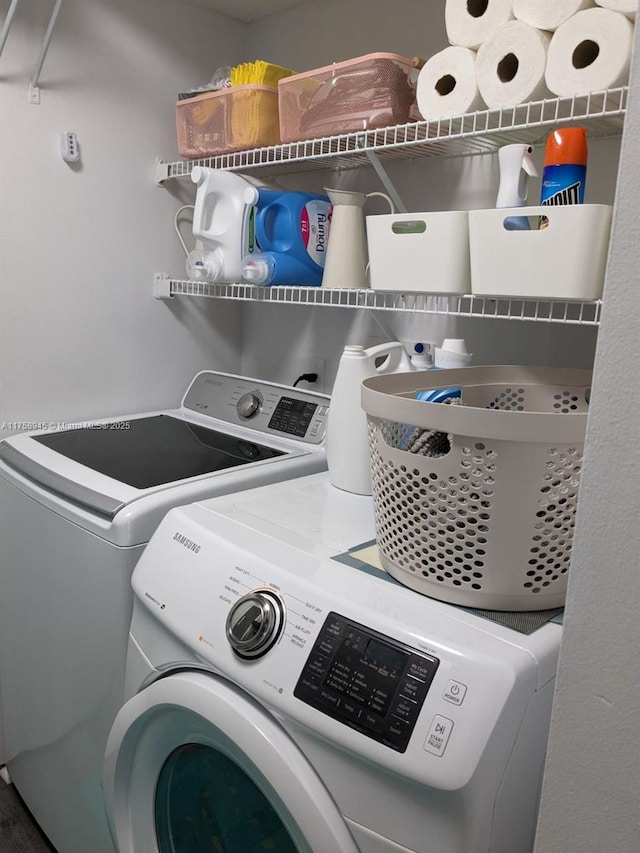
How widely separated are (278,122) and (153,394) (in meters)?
0.95

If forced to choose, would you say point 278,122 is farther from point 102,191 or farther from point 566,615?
point 566,615

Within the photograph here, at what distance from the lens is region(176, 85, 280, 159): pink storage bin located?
1706 mm

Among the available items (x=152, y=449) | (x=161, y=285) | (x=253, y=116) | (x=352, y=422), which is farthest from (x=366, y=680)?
(x=161, y=285)

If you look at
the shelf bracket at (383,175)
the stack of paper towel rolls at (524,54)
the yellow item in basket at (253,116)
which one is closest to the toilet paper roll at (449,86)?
the stack of paper towel rolls at (524,54)

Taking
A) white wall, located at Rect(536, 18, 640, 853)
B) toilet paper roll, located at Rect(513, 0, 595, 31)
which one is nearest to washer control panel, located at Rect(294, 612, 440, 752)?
white wall, located at Rect(536, 18, 640, 853)

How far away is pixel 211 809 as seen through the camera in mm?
1252

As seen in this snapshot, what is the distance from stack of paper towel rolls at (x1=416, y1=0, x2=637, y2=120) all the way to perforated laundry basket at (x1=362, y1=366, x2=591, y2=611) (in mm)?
606

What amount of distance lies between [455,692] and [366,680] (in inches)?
5.1

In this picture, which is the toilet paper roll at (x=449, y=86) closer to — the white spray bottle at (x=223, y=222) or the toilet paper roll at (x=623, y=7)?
the toilet paper roll at (x=623, y=7)

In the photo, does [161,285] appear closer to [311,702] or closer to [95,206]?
[95,206]

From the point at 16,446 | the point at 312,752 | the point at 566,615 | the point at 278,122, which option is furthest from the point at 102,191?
the point at 566,615

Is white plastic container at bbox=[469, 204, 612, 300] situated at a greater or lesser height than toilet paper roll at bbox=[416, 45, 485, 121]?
lesser

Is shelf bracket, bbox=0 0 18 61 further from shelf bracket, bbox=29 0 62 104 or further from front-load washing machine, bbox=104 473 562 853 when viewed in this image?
front-load washing machine, bbox=104 473 562 853

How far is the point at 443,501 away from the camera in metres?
0.96
